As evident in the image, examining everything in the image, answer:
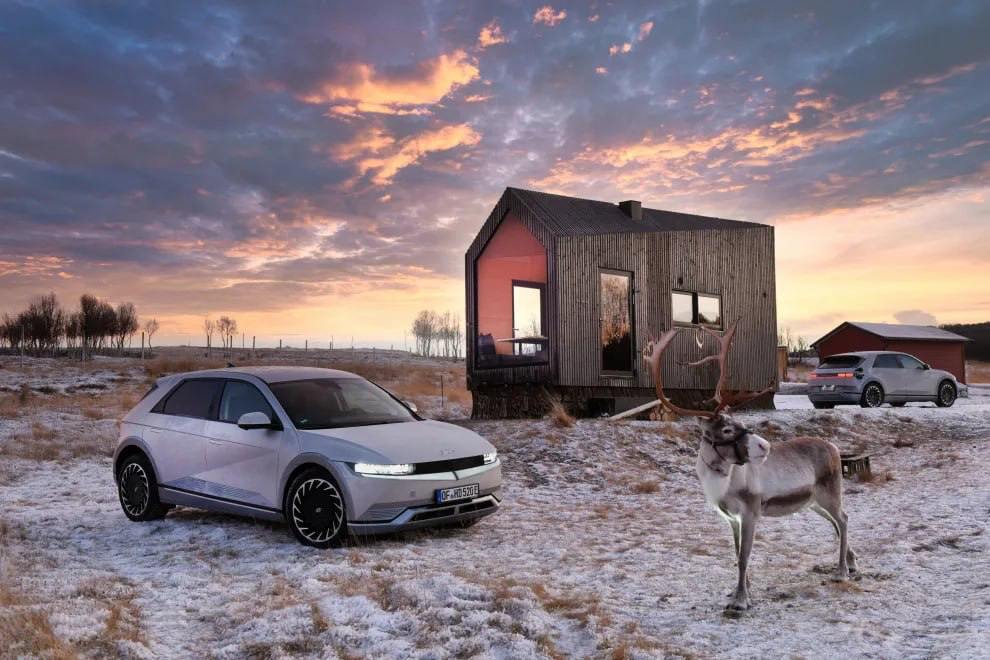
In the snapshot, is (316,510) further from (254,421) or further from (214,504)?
(214,504)

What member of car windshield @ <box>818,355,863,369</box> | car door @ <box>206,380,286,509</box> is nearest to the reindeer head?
car door @ <box>206,380,286,509</box>

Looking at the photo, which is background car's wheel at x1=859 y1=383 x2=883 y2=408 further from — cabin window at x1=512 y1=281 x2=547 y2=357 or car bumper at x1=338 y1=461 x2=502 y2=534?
car bumper at x1=338 y1=461 x2=502 y2=534

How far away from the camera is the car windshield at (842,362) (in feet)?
70.8

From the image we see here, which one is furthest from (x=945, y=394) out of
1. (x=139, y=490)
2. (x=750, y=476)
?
(x=139, y=490)

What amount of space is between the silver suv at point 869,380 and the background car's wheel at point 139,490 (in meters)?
17.5

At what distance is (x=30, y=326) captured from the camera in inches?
3095

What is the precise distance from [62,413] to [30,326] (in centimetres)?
6781

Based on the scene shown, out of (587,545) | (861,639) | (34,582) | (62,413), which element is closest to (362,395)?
(587,545)

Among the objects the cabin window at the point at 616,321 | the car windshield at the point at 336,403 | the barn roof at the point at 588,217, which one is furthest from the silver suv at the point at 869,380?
the car windshield at the point at 336,403

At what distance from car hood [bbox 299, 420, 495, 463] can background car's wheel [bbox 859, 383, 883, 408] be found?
16426mm

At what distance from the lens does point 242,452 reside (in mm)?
8211

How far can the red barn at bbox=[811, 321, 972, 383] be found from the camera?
39.2m

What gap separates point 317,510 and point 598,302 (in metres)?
10.8

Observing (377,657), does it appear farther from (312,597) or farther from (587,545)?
(587,545)
